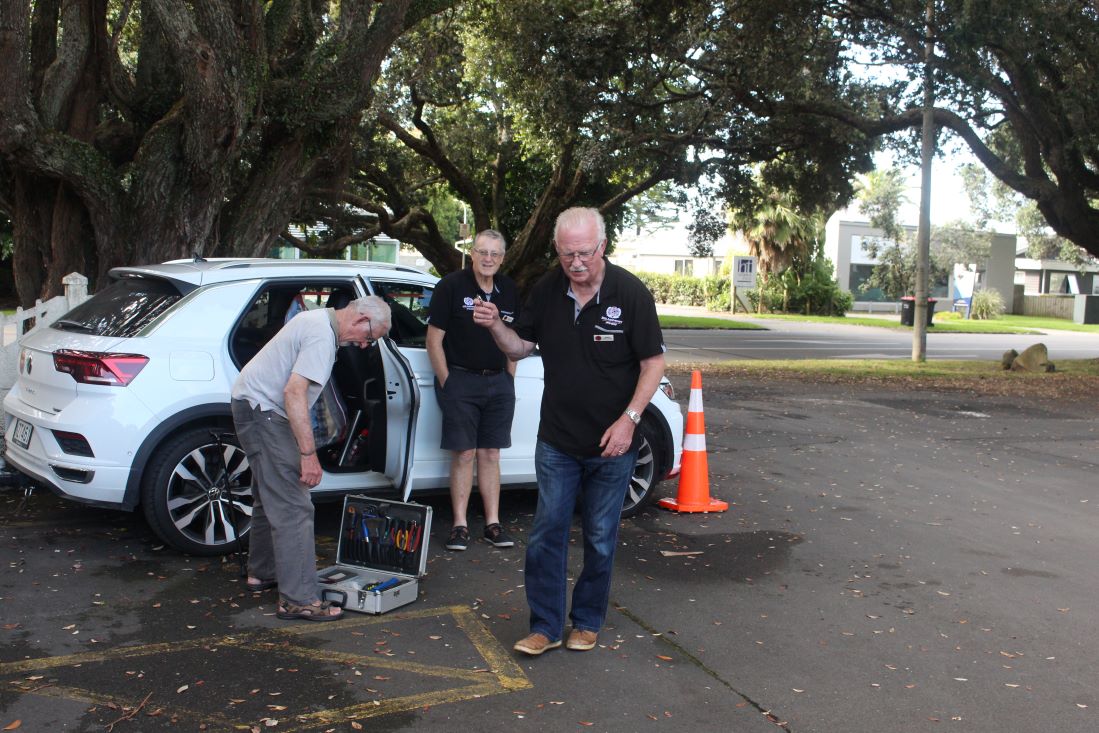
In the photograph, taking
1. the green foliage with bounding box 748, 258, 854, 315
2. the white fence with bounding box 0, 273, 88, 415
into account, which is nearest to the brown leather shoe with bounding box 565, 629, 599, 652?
the white fence with bounding box 0, 273, 88, 415

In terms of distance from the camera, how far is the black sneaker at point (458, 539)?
6.15 meters

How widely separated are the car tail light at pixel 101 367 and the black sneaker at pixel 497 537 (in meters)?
2.27

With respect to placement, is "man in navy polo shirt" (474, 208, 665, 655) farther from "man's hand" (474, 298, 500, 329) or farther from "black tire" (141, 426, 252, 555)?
"black tire" (141, 426, 252, 555)

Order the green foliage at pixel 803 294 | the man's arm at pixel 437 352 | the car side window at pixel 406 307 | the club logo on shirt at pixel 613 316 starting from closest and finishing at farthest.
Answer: the club logo on shirt at pixel 613 316, the man's arm at pixel 437 352, the car side window at pixel 406 307, the green foliage at pixel 803 294

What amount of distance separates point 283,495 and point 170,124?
21.8ft

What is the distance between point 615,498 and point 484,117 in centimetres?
2269

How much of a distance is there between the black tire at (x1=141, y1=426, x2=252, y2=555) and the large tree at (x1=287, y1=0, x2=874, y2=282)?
11101 mm

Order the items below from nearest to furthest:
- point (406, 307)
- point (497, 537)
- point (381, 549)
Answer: point (381, 549), point (497, 537), point (406, 307)

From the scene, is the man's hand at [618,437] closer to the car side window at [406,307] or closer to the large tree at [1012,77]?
the car side window at [406,307]

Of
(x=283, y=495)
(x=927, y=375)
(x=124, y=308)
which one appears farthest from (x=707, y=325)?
(x=283, y=495)

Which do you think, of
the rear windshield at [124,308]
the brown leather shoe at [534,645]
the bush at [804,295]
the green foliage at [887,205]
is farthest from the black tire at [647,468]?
the green foliage at [887,205]

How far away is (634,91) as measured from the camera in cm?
1864

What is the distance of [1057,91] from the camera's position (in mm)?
16859

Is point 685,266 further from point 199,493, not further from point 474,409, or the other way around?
point 199,493
